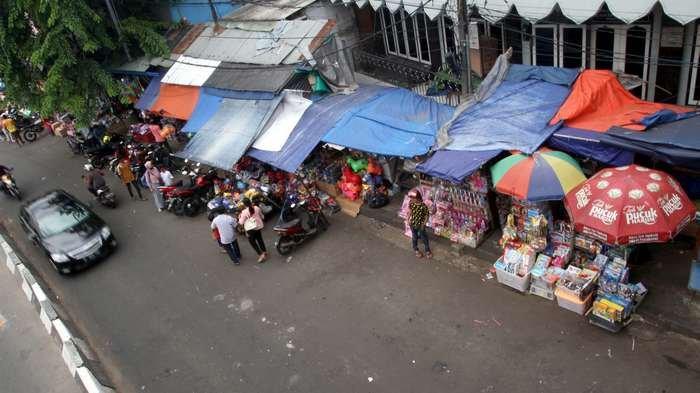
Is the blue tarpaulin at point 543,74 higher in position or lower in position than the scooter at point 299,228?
higher

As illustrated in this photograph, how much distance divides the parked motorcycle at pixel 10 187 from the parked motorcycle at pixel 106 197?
162 inches

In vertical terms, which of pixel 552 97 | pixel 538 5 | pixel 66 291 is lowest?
pixel 66 291

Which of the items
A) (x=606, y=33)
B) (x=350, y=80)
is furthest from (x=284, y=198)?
(x=606, y=33)

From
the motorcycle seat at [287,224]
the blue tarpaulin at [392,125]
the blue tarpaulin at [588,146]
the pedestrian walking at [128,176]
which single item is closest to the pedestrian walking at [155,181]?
the pedestrian walking at [128,176]

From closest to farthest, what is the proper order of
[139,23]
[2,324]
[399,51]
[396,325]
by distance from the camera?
[396,325] < [2,324] < [399,51] < [139,23]

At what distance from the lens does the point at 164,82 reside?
1572 cm

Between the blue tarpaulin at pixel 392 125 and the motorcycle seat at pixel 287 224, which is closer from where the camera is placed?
the blue tarpaulin at pixel 392 125

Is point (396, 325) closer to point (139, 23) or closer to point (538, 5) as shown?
point (538, 5)

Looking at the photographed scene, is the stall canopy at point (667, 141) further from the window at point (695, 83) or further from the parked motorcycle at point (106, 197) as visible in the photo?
the parked motorcycle at point (106, 197)

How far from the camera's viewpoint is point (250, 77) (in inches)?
527

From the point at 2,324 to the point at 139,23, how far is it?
11.0 m

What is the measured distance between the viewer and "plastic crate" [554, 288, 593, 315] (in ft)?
25.3

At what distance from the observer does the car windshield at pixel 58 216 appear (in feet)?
39.7

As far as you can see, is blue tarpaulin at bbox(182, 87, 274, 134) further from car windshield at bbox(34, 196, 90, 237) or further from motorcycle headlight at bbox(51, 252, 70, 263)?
motorcycle headlight at bbox(51, 252, 70, 263)
